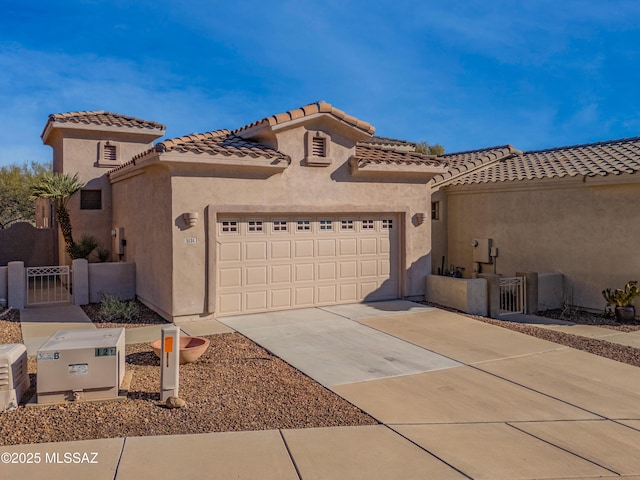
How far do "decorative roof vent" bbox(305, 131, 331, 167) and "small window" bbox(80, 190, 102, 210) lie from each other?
8699 mm

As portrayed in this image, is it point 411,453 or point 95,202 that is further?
point 95,202

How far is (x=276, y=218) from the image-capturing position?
1227cm

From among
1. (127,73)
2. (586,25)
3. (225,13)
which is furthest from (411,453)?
(127,73)

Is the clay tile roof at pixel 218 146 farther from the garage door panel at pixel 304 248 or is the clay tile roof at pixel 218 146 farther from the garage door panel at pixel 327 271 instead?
the garage door panel at pixel 327 271

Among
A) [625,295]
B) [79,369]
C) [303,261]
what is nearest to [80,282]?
[303,261]

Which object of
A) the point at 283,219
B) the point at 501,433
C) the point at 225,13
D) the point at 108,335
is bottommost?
the point at 501,433

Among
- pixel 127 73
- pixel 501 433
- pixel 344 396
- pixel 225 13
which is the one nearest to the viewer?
pixel 501 433

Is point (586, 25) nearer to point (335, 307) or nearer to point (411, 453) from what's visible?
point (335, 307)

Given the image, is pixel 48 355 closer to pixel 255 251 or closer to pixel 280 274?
pixel 255 251

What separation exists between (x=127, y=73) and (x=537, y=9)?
48.4ft

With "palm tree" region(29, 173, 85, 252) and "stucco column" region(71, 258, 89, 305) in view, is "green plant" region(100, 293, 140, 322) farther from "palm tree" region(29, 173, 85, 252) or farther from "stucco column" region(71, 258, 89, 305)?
"palm tree" region(29, 173, 85, 252)

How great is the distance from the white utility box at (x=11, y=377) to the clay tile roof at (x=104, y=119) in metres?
12.6

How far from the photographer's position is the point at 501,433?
5.61 metres

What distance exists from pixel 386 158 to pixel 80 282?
27.9 ft
